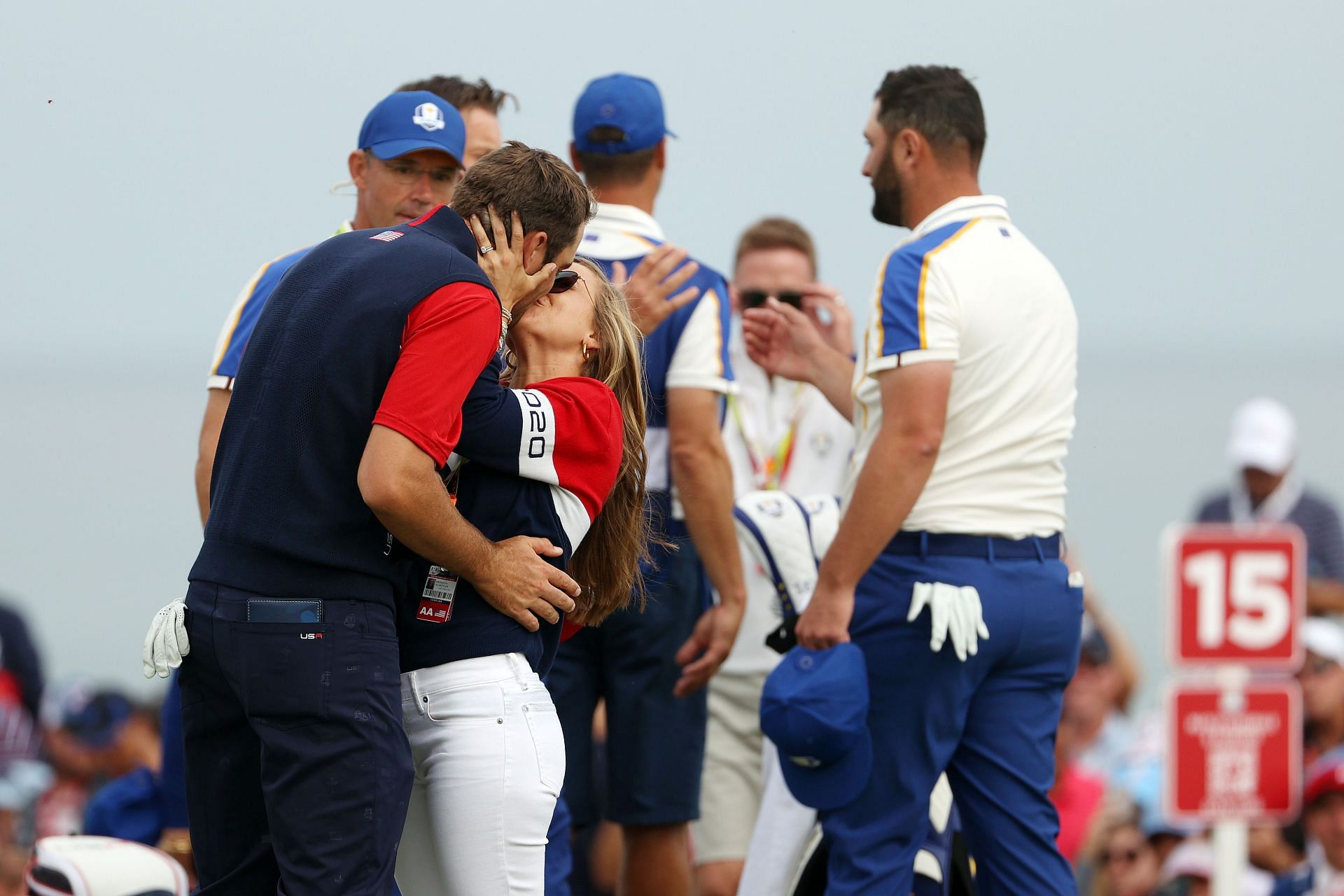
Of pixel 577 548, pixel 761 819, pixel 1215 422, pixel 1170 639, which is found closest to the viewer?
pixel 577 548

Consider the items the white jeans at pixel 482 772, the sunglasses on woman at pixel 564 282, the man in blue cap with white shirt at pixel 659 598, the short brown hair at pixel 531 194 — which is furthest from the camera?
the man in blue cap with white shirt at pixel 659 598

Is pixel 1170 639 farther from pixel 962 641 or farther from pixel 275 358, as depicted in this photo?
pixel 275 358

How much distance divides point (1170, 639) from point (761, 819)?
5.13 ft

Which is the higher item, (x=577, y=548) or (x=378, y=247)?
(x=378, y=247)

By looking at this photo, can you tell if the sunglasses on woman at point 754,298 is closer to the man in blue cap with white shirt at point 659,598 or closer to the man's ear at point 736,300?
the man's ear at point 736,300

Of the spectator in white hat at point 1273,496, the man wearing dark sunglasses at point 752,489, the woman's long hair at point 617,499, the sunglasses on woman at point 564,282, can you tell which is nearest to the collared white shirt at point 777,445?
the man wearing dark sunglasses at point 752,489

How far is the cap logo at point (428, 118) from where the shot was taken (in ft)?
13.7

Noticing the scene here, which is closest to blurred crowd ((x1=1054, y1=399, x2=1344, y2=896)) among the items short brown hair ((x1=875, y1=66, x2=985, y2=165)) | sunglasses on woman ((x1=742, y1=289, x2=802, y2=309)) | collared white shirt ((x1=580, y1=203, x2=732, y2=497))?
sunglasses on woman ((x1=742, y1=289, x2=802, y2=309))

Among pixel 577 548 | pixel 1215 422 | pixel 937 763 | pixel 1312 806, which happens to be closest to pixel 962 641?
pixel 937 763

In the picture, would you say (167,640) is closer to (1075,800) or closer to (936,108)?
(936,108)

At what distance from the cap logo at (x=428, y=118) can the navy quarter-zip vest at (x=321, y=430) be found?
143 centimetres

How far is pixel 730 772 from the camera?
5406 mm

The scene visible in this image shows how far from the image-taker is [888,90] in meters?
4.31

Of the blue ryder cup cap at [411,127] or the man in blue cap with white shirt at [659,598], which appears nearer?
the blue ryder cup cap at [411,127]
